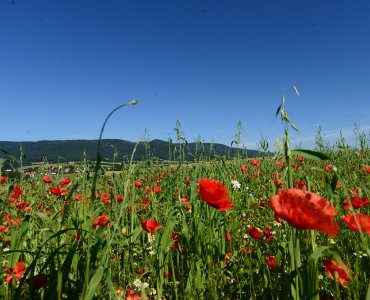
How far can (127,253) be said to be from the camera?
2514 mm

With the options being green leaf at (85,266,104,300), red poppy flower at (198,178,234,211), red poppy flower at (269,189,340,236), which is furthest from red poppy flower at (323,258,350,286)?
green leaf at (85,266,104,300)

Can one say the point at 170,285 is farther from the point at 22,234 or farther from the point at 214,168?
the point at 214,168

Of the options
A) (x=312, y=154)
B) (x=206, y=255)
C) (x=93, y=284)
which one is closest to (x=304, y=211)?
(x=312, y=154)

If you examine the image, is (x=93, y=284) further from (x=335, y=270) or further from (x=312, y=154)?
(x=335, y=270)

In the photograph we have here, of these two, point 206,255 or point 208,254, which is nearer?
point 206,255

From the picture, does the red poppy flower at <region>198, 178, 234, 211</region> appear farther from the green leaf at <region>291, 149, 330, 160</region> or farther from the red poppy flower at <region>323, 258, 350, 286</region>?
the green leaf at <region>291, 149, 330, 160</region>

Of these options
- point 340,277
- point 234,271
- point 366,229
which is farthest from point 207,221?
point 366,229

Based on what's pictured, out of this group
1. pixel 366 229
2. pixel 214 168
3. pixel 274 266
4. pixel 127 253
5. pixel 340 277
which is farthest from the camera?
pixel 214 168

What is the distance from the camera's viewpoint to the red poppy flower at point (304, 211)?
1165mm

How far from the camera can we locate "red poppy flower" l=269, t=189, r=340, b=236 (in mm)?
1165

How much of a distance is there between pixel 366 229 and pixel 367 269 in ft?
3.31

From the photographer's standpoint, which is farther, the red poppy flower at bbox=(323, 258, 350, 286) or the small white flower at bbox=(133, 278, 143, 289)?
the small white flower at bbox=(133, 278, 143, 289)

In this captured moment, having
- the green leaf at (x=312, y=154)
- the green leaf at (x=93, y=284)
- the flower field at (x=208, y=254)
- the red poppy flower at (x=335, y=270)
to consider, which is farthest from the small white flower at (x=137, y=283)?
the green leaf at (x=312, y=154)

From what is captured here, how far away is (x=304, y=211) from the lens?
1.19 meters
